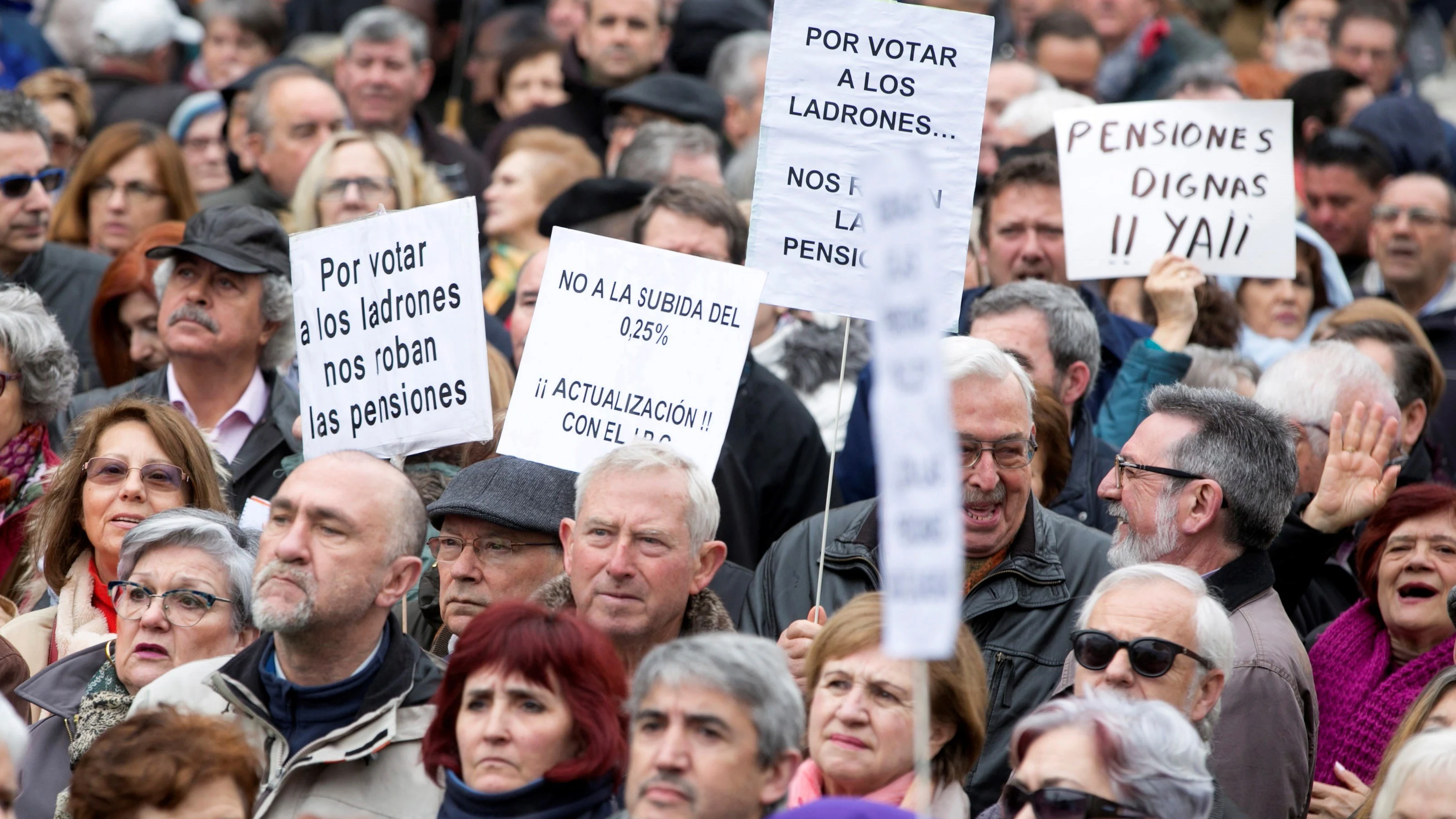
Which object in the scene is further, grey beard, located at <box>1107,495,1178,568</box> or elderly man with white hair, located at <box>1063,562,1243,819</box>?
grey beard, located at <box>1107,495,1178,568</box>

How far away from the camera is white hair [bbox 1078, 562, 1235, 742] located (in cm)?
537

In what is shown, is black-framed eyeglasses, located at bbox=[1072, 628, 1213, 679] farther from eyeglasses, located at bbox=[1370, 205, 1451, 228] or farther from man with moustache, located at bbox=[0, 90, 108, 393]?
eyeglasses, located at bbox=[1370, 205, 1451, 228]

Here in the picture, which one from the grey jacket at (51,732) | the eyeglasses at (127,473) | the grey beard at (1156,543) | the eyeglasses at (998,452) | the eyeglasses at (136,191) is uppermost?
the eyeglasses at (136,191)

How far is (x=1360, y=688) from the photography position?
6.26m

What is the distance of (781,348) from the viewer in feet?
28.3

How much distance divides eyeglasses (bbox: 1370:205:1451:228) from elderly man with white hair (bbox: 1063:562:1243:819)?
5.12m

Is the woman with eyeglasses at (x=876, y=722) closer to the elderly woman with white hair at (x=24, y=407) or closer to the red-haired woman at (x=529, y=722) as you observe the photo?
the red-haired woman at (x=529, y=722)

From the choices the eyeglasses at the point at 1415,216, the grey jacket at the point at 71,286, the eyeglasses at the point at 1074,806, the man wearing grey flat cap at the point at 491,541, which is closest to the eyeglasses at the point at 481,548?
the man wearing grey flat cap at the point at 491,541

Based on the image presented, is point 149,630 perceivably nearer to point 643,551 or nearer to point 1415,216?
point 643,551

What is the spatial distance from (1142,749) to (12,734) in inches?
108

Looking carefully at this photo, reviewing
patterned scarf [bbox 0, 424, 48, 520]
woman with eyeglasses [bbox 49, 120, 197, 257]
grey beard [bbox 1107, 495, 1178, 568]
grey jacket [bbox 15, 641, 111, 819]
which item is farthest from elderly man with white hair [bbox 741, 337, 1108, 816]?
woman with eyeglasses [bbox 49, 120, 197, 257]

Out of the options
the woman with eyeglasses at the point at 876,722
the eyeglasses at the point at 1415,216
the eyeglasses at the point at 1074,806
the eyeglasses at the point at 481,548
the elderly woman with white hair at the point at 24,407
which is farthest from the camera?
the eyeglasses at the point at 1415,216

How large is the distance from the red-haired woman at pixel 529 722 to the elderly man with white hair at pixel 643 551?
0.81 m

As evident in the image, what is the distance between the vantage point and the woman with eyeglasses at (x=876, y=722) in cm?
505
